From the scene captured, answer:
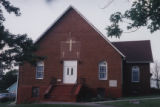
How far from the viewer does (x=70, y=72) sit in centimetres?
2847

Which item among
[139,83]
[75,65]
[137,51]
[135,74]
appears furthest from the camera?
[137,51]

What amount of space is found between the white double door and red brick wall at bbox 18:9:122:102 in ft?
1.52

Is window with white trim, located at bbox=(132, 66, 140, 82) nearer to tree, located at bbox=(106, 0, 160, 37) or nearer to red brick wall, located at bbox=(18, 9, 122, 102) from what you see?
red brick wall, located at bbox=(18, 9, 122, 102)

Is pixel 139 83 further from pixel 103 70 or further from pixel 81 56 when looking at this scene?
pixel 81 56

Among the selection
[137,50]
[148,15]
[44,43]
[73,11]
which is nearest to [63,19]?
[73,11]

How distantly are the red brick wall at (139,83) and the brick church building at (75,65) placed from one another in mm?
119

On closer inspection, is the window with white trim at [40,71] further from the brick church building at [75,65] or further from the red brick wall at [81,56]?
the red brick wall at [81,56]

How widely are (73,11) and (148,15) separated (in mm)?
16448

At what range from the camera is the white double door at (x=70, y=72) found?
92.8 feet

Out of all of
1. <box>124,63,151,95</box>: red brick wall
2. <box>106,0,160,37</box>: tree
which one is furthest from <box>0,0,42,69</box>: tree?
<box>124,63,151,95</box>: red brick wall

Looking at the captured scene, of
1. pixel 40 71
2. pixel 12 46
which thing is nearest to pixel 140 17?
pixel 12 46

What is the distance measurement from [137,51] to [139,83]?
15.1 feet

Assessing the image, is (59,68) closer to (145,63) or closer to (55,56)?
(55,56)

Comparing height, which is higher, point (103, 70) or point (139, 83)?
point (103, 70)
